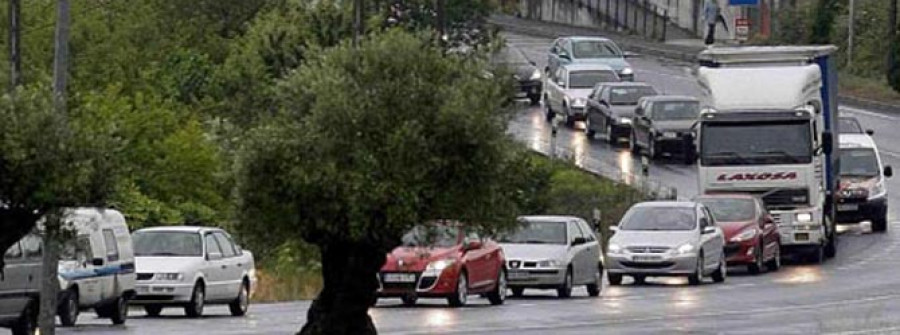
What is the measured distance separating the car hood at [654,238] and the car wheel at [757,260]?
3.12 meters

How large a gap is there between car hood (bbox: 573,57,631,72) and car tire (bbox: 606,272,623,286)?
108 feet

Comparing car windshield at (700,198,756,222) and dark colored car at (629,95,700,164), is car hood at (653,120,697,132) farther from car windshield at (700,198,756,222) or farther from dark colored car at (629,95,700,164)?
car windshield at (700,198,756,222)

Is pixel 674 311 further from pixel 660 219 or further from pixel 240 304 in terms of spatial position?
pixel 660 219

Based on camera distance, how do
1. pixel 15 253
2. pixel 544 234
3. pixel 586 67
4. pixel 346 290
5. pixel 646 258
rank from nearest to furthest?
pixel 346 290 < pixel 15 253 < pixel 544 234 < pixel 646 258 < pixel 586 67

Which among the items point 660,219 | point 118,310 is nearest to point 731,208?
point 660,219

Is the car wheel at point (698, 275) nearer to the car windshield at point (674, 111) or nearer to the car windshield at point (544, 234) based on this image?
the car windshield at point (544, 234)

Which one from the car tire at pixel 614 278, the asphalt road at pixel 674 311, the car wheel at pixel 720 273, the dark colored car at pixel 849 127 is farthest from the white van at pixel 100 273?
the dark colored car at pixel 849 127

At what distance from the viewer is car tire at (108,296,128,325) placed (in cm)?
3209

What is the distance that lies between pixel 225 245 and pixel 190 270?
181cm

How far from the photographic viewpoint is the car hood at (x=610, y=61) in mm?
75375

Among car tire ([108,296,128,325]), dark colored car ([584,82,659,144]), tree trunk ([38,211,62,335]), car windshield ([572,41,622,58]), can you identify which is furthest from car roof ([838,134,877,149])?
tree trunk ([38,211,62,335])

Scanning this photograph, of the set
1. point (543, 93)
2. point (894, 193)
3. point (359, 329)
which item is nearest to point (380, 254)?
point (359, 329)

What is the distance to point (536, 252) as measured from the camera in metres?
37.8

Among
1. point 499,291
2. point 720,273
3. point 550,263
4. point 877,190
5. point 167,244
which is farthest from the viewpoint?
point 877,190
